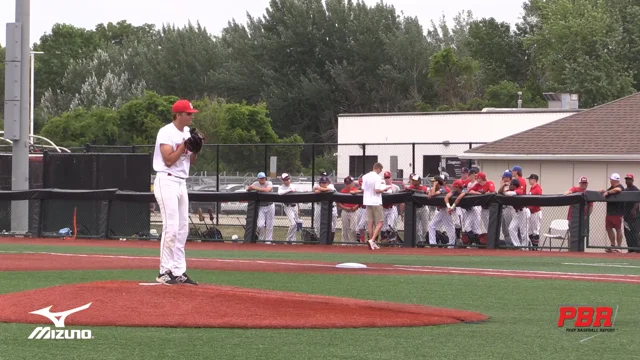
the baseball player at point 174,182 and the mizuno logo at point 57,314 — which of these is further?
the baseball player at point 174,182

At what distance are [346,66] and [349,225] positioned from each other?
5334 cm

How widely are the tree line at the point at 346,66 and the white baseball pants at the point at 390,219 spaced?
34.2m

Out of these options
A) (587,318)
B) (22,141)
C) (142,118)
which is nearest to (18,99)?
(22,141)

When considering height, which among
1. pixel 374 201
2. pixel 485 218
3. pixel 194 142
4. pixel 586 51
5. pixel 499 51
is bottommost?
pixel 485 218

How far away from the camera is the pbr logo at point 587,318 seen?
975 cm

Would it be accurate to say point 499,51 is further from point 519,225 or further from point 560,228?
point 519,225

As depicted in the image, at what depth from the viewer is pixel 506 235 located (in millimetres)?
24094

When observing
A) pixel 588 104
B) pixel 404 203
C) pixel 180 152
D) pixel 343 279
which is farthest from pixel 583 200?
pixel 588 104

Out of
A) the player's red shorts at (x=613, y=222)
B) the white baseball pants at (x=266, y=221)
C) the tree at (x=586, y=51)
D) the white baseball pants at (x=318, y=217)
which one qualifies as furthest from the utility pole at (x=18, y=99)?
the tree at (x=586, y=51)

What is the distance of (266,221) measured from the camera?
2588 cm

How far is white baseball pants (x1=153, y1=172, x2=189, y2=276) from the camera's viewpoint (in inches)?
447

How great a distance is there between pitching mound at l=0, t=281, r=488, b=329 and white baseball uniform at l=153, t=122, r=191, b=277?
0.94m

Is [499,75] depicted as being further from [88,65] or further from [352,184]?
[352,184]

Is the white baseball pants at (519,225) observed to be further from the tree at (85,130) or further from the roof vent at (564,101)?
the tree at (85,130)
